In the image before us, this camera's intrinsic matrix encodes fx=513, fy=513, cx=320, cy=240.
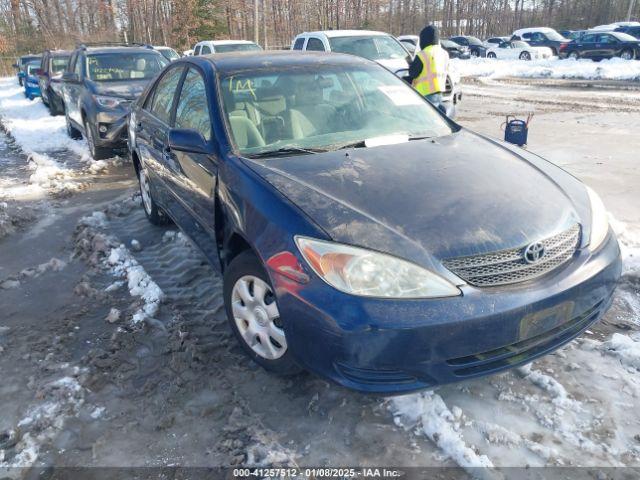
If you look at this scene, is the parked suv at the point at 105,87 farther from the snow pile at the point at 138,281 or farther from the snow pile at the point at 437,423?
the snow pile at the point at 437,423

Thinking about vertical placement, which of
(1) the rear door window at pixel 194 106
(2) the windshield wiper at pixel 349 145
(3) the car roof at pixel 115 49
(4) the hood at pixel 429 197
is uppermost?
(3) the car roof at pixel 115 49

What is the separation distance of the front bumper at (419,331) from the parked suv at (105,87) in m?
6.88

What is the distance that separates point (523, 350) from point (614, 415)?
65 cm

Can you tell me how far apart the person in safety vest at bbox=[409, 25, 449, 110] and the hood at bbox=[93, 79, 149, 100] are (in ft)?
15.3

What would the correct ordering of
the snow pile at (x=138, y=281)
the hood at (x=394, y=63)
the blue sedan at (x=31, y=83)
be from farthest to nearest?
the blue sedan at (x=31, y=83) → the hood at (x=394, y=63) → the snow pile at (x=138, y=281)

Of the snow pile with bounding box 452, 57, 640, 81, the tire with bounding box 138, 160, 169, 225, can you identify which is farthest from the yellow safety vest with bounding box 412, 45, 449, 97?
the snow pile with bounding box 452, 57, 640, 81

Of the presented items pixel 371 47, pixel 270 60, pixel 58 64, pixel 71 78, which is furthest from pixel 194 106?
pixel 58 64

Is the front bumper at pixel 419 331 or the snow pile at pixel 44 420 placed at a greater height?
the front bumper at pixel 419 331

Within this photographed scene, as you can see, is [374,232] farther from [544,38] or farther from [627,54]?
[544,38]

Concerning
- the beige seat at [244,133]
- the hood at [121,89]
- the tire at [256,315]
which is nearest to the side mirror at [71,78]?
the hood at [121,89]

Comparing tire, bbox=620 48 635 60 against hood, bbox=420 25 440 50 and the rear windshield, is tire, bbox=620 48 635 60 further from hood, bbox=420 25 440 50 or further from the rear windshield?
the rear windshield

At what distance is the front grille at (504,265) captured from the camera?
7.42 feet

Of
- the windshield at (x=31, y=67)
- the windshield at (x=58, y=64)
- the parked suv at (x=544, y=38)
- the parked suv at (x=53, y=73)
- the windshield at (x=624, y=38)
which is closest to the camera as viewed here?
the parked suv at (x=53, y=73)

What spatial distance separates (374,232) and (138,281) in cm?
247
